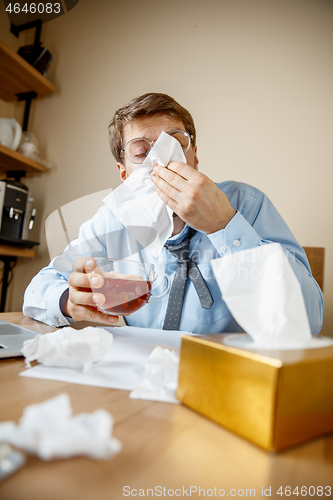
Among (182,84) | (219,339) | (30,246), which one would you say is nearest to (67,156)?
(30,246)

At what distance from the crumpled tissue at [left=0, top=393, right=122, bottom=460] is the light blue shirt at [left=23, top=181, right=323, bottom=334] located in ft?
1.81

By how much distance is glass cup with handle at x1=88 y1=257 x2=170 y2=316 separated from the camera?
57 centimetres

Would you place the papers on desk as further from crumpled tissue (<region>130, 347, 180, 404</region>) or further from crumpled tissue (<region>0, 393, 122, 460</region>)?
crumpled tissue (<region>0, 393, 122, 460</region>)

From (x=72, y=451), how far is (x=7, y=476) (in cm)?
4

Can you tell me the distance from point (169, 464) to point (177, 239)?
796 millimetres

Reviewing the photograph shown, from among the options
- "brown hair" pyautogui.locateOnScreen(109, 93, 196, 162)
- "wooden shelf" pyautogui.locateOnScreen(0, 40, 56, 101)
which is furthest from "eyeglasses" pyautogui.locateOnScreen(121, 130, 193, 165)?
"wooden shelf" pyautogui.locateOnScreen(0, 40, 56, 101)

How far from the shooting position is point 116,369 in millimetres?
425

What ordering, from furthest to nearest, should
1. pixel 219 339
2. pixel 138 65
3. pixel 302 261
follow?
pixel 138 65 → pixel 302 261 → pixel 219 339

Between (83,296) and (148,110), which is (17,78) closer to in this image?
(148,110)

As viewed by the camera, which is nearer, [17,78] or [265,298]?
[265,298]

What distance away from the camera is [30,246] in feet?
6.76

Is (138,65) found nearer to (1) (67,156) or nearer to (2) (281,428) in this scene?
(1) (67,156)

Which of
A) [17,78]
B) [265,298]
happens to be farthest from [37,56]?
[265,298]

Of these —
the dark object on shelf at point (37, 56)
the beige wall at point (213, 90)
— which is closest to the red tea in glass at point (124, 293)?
the beige wall at point (213, 90)
